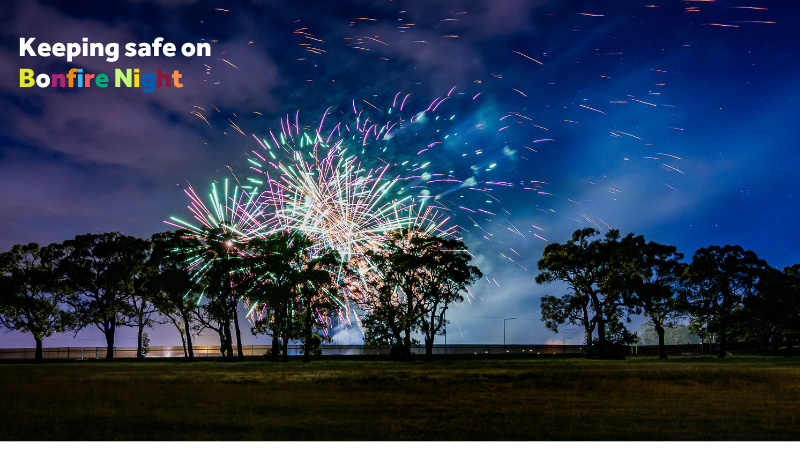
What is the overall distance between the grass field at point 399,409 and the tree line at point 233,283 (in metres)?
24.1

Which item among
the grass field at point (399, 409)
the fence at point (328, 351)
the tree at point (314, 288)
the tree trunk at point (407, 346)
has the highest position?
the tree at point (314, 288)

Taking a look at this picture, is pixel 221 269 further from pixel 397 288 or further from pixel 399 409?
pixel 399 409

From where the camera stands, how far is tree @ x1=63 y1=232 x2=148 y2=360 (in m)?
54.1

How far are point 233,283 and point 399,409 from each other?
122ft

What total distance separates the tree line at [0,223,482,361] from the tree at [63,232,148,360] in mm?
101

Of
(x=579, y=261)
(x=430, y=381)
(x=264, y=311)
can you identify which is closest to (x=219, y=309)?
(x=264, y=311)

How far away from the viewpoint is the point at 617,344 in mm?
54406

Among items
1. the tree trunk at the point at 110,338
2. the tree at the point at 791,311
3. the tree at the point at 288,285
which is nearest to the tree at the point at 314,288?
the tree at the point at 288,285

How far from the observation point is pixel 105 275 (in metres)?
54.5

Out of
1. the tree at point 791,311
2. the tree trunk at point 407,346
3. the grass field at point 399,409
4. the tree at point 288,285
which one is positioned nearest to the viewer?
the grass field at point 399,409

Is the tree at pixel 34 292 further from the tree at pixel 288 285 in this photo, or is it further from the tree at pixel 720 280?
the tree at pixel 720 280

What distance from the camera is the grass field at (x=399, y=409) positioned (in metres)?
11.3

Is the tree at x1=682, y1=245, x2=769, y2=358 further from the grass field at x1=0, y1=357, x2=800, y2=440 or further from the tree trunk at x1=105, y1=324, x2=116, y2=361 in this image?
the tree trunk at x1=105, y1=324, x2=116, y2=361

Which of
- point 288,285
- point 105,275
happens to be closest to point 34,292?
point 105,275
